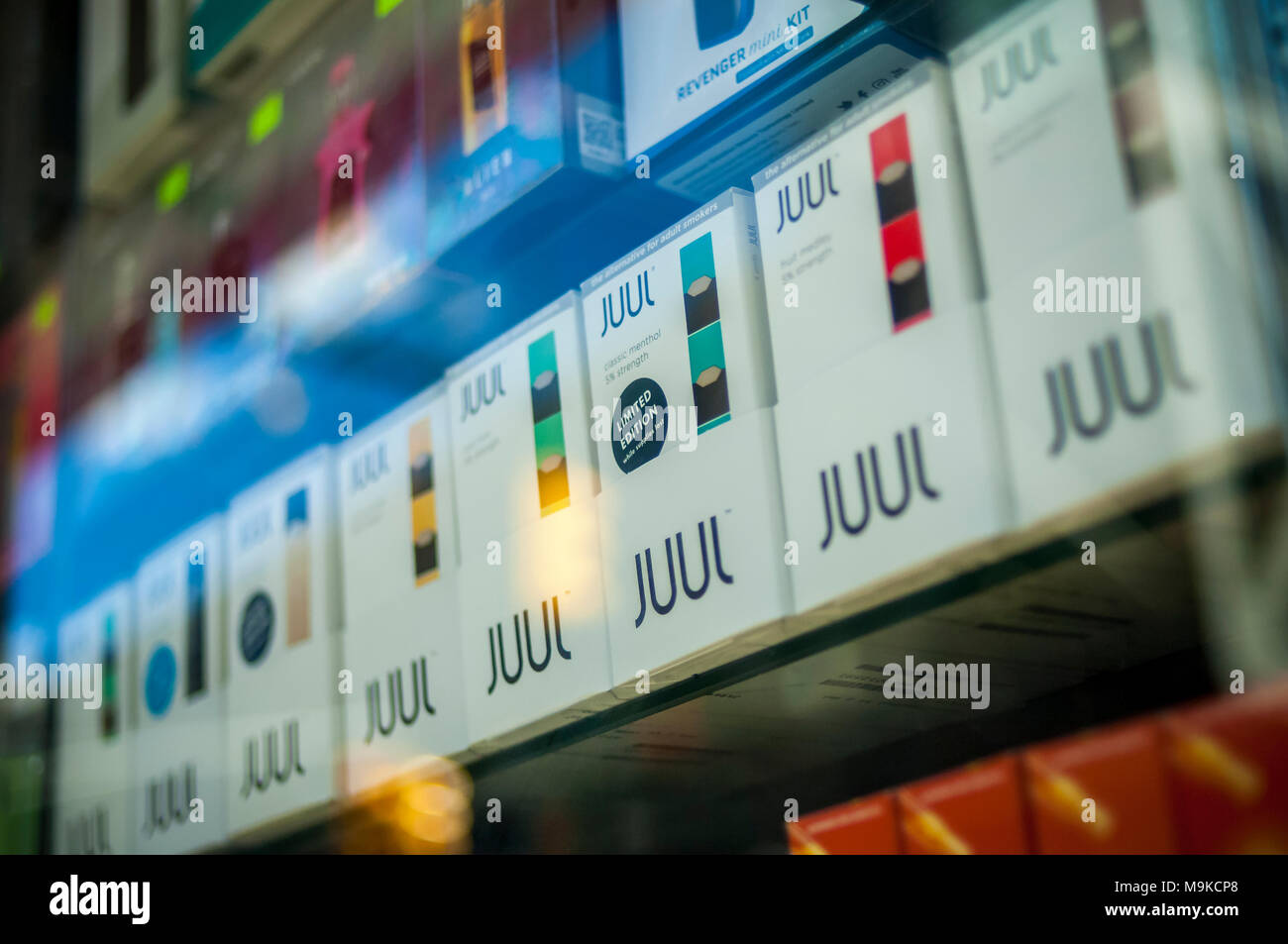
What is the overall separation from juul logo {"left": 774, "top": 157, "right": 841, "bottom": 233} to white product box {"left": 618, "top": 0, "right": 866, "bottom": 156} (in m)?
0.10

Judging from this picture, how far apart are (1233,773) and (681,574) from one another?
0.43 m

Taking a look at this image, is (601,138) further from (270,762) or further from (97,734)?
(97,734)

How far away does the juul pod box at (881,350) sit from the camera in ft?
2.63

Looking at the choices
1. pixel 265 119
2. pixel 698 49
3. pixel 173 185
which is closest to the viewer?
pixel 698 49

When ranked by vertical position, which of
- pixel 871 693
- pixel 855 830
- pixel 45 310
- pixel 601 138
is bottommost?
pixel 855 830

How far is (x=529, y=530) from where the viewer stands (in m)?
1.12

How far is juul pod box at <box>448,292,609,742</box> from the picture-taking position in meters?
1.06

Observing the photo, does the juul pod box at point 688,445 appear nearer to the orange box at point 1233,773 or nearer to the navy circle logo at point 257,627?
the orange box at point 1233,773

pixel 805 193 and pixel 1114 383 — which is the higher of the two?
pixel 805 193

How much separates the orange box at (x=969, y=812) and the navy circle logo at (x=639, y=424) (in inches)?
13.3

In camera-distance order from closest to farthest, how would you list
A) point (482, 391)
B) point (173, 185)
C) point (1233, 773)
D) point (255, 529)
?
point (1233, 773)
point (482, 391)
point (255, 529)
point (173, 185)

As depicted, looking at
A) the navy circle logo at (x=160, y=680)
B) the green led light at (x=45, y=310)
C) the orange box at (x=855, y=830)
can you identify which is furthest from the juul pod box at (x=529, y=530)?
the green led light at (x=45, y=310)

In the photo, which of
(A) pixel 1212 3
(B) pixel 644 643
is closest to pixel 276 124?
(B) pixel 644 643

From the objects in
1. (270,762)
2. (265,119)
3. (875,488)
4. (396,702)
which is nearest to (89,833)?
(270,762)
